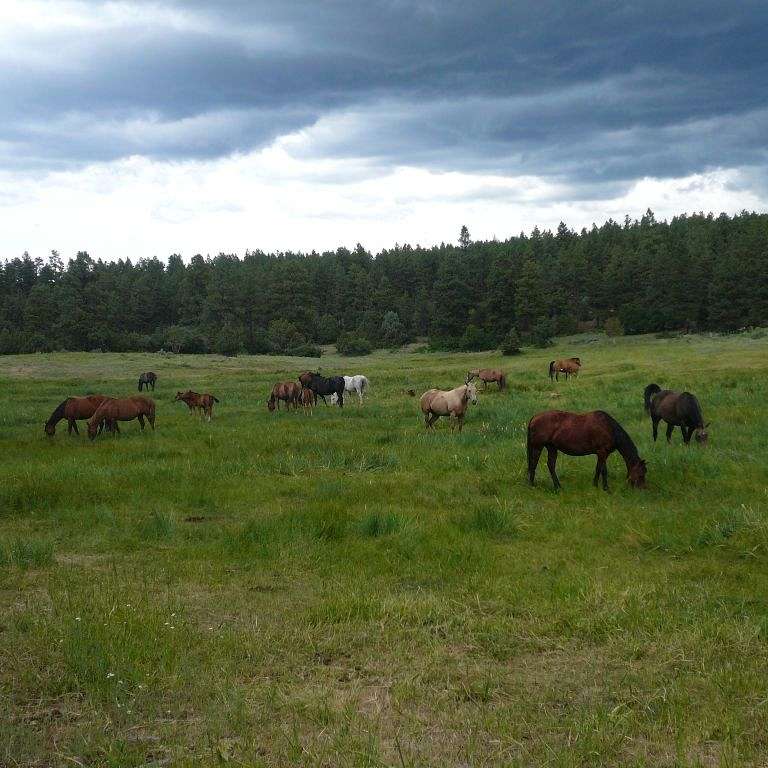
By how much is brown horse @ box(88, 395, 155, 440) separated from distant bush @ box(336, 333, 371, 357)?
67144 mm

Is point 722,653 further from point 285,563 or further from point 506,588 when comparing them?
point 285,563

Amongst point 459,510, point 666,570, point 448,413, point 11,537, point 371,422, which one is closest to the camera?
point 666,570

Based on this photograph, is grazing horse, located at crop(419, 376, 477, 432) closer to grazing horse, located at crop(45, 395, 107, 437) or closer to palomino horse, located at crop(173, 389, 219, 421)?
palomino horse, located at crop(173, 389, 219, 421)

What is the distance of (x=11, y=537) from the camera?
10.2 metres

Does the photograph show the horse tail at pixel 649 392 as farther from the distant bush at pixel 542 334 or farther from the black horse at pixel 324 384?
the distant bush at pixel 542 334

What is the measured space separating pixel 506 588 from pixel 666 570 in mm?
2219

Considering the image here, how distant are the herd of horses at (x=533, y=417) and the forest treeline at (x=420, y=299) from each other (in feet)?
A: 162

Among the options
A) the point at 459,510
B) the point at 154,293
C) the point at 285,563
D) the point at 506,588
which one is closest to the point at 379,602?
the point at 506,588

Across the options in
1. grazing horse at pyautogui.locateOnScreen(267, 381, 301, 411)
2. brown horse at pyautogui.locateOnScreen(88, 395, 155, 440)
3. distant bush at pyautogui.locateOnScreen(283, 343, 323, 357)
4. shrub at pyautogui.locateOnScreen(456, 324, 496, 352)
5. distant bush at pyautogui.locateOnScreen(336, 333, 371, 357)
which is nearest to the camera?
brown horse at pyautogui.locateOnScreen(88, 395, 155, 440)

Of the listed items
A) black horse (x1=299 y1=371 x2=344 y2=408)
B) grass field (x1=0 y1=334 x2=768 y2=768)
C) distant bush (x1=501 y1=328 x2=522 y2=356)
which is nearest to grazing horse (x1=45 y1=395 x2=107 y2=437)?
grass field (x1=0 y1=334 x2=768 y2=768)

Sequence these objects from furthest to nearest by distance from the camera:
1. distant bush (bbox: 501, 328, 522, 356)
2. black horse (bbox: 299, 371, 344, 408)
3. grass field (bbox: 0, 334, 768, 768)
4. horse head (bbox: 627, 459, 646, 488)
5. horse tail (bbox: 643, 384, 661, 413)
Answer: distant bush (bbox: 501, 328, 522, 356)
black horse (bbox: 299, 371, 344, 408)
horse tail (bbox: 643, 384, 661, 413)
horse head (bbox: 627, 459, 646, 488)
grass field (bbox: 0, 334, 768, 768)

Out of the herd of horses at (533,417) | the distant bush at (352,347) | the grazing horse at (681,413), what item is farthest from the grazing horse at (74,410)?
the distant bush at (352,347)

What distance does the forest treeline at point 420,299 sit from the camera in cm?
8506

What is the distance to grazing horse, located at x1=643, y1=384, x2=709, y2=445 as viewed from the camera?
1705 centimetres
